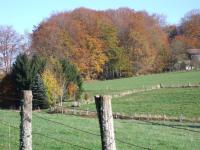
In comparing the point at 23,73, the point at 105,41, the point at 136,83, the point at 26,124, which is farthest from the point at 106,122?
the point at 105,41

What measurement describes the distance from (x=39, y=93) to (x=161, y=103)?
1460 cm

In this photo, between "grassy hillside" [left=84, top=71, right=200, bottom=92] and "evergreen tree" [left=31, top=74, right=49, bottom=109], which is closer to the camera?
"evergreen tree" [left=31, top=74, right=49, bottom=109]

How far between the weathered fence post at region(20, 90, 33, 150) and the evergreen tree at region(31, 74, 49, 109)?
45.0 meters

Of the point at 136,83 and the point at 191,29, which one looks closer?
the point at 136,83

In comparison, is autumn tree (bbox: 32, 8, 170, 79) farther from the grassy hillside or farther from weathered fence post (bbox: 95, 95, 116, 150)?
weathered fence post (bbox: 95, 95, 116, 150)

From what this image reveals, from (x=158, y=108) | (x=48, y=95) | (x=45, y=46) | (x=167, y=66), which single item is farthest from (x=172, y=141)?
(x=167, y=66)

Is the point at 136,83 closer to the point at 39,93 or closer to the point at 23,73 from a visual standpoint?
the point at 23,73

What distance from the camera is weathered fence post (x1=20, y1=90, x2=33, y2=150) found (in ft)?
31.6

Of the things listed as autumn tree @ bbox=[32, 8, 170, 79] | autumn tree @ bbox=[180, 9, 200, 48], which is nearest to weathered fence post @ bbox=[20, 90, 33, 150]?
autumn tree @ bbox=[32, 8, 170, 79]

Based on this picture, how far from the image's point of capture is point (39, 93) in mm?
58031

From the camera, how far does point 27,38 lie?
107750mm

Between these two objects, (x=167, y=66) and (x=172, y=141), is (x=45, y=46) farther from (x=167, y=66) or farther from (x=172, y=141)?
(x=172, y=141)

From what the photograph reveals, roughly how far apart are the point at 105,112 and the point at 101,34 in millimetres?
101928

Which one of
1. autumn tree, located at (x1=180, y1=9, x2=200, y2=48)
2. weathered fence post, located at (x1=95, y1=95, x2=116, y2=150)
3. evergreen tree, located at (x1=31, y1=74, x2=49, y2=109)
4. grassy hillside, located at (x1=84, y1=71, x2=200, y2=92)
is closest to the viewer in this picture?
weathered fence post, located at (x1=95, y1=95, x2=116, y2=150)
